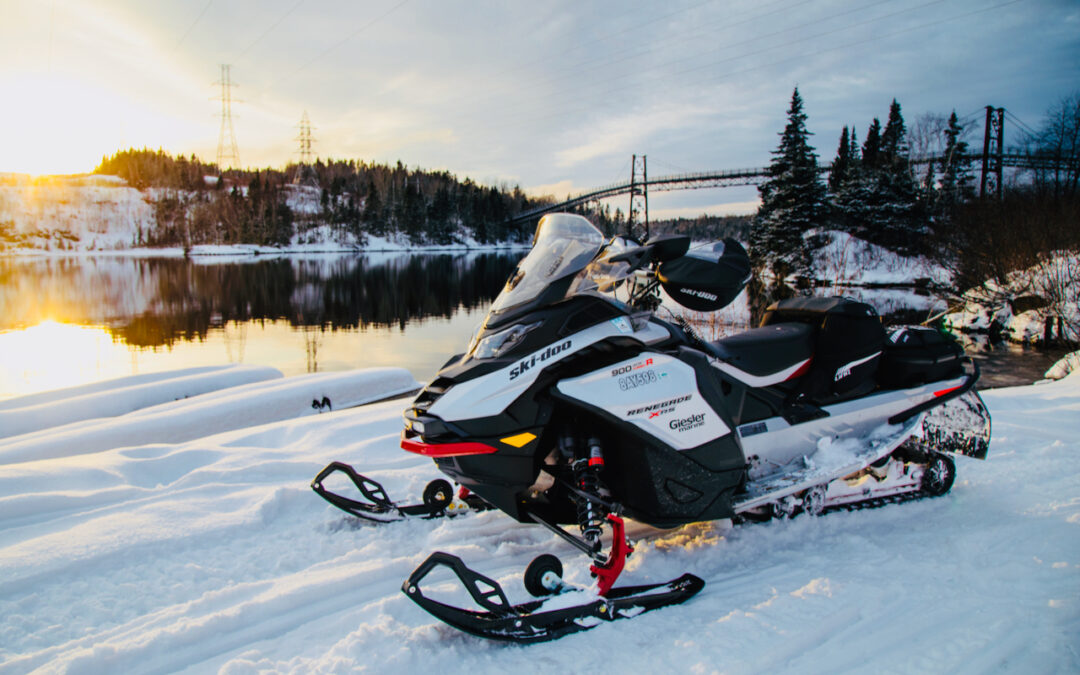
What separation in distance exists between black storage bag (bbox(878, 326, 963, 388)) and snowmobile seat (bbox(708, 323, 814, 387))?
1.90 ft

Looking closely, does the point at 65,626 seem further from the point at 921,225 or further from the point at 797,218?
the point at 921,225

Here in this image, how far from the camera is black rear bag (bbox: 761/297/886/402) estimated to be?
3.10 meters

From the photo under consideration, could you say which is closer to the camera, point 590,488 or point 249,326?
point 590,488

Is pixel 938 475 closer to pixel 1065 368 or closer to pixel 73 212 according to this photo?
pixel 1065 368

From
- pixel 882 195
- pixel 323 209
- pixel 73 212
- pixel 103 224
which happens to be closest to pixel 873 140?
pixel 882 195

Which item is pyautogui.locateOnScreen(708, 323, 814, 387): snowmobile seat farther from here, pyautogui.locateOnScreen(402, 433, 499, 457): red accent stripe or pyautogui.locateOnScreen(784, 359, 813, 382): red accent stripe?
pyautogui.locateOnScreen(402, 433, 499, 457): red accent stripe

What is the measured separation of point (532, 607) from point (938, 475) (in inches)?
101

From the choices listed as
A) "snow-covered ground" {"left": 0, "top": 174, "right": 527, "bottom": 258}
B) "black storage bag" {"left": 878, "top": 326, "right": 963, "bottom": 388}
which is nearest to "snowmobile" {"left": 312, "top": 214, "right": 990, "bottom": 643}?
"black storage bag" {"left": 878, "top": 326, "right": 963, "bottom": 388}

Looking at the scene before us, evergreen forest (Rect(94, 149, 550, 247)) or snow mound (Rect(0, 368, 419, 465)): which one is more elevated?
evergreen forest (Rect(94, 149, 550, 247))

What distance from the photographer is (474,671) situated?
76.2 inches

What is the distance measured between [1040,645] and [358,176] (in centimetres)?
13767

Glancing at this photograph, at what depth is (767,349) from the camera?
2986 mm

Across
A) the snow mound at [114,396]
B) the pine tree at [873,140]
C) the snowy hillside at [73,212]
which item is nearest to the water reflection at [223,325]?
the snow mound at [114,396]

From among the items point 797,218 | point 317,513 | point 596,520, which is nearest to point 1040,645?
point 596,520
